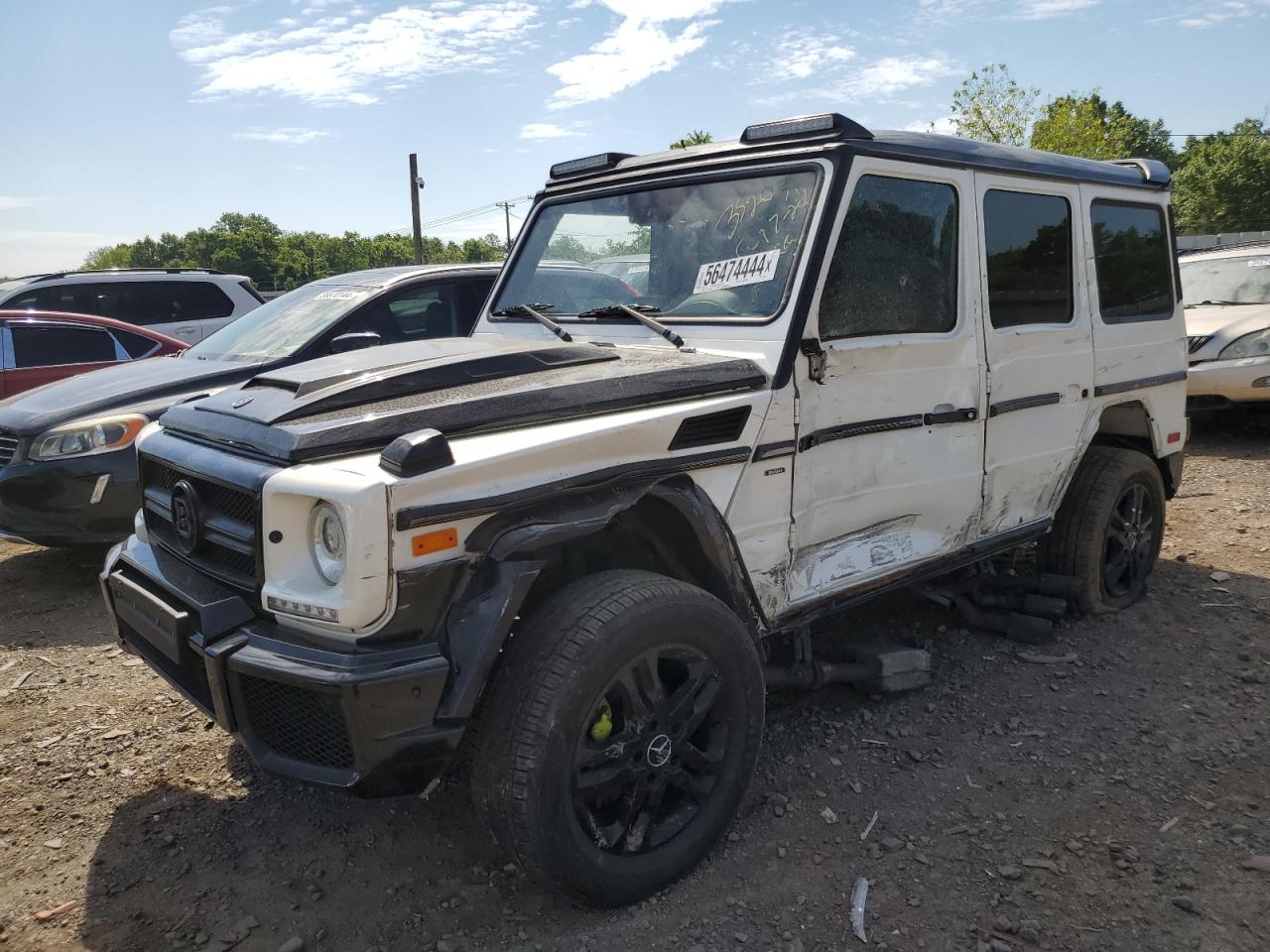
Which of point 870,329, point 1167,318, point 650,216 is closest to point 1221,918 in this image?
point 870,329

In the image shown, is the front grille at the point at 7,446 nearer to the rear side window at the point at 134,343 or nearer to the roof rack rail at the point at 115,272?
the rear side window at the point at 134,343

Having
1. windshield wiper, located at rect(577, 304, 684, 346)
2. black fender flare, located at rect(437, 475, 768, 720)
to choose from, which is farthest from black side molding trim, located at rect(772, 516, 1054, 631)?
windshield wiper, located at rect(577, 304, 684, 346)

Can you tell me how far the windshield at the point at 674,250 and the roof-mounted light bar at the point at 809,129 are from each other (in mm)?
143

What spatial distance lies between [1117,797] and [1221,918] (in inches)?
23.6

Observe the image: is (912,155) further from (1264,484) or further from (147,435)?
(1264,484)

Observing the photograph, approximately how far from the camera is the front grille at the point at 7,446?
5086 millimetres

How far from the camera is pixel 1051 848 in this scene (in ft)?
9.22

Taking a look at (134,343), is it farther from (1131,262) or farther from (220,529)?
(1131,262)

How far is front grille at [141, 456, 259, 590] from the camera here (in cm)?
242

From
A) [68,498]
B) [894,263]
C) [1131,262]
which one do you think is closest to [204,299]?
[68,498]

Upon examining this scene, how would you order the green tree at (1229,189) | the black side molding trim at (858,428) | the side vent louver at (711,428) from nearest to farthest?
the side vent louver at (711,428), the black side molding trim at (858,428), the green tree at (1229,189)

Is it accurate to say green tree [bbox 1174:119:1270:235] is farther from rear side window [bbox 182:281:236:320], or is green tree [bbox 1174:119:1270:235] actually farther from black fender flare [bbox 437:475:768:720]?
black fender flare [bbox 437:475:768:720]

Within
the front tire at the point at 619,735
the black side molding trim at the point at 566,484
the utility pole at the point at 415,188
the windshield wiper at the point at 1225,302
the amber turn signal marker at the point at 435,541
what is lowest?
the front tire at the point at 619,735

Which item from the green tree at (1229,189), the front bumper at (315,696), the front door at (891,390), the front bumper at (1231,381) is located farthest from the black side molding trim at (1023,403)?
the green tree at (1229,189)
